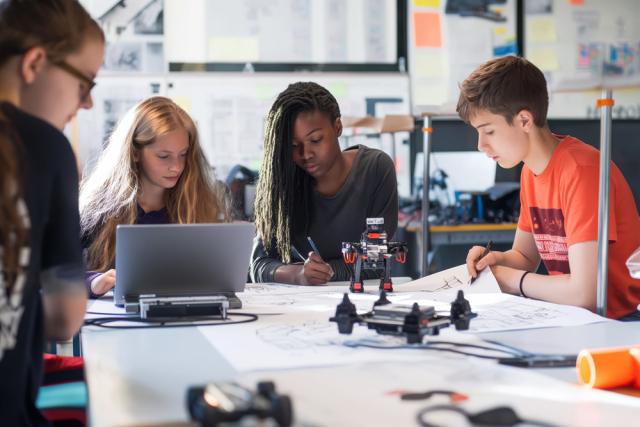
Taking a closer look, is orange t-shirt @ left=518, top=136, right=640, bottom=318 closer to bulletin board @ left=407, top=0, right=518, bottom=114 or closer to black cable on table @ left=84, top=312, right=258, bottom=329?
black cable on table @ left=84, top=312, right=258, bottom=329

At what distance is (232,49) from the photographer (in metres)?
5.07

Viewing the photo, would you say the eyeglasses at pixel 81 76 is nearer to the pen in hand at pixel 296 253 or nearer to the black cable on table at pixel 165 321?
the black cable on table at pixel 165 321

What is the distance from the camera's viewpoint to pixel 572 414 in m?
0.91

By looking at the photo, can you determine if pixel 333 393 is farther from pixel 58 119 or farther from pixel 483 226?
pixel 483 226

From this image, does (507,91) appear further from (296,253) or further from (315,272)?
(296,253)

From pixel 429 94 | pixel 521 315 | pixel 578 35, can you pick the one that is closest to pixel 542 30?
pixel 578 35

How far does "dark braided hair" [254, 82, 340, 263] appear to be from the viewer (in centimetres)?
245

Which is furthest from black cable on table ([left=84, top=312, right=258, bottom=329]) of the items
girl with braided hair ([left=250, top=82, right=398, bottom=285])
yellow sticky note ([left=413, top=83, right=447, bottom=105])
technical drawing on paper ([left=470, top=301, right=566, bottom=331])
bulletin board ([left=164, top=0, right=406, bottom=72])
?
yellow sticky note ([left=413, top=83, right=447, bottom=105])

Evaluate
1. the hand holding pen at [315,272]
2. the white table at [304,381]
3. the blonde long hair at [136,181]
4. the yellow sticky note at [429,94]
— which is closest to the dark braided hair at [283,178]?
the blonde long hair at [136,181]

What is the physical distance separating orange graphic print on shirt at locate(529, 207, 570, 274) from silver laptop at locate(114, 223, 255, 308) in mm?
870

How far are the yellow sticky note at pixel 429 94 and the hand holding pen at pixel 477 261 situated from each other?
→ 3.40 metres

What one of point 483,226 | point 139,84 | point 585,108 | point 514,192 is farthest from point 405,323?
point 585,108

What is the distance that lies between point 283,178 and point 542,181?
834 mm

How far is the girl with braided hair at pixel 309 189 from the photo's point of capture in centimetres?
244
